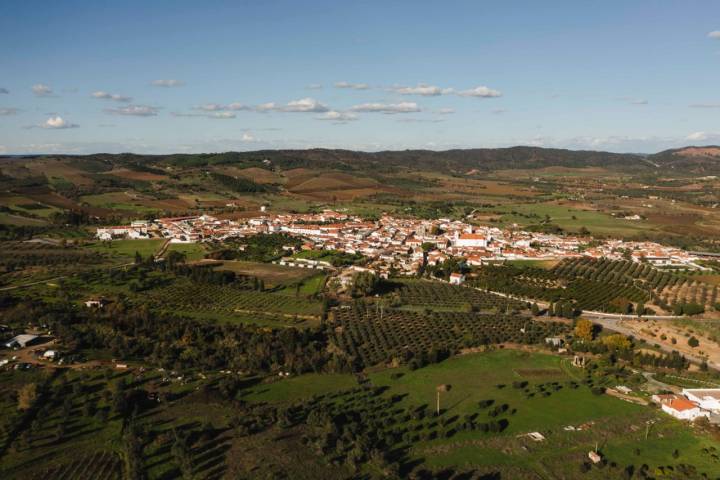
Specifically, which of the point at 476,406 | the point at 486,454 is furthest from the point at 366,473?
the point at 476,406

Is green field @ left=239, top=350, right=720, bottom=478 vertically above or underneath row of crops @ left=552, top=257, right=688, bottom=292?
underneath

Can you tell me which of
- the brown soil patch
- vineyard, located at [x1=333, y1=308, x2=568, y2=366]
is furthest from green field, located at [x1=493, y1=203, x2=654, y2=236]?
the brown soil patch

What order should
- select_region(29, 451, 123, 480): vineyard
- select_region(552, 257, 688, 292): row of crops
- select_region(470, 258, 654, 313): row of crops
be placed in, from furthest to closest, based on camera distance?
select_region(552, 257, 688, 292): row of crops, select_region(470, 258, 654, 313): row of crops, select_region(29, 451, 123, 480): vineyard

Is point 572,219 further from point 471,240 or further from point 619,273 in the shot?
point 619,273

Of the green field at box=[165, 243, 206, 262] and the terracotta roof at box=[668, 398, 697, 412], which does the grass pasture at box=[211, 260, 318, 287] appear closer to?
the green field at box=[165, 243, 206, 262]

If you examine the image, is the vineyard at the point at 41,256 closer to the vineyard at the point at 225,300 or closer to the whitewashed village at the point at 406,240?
the whitewashed village at the point at 406,240

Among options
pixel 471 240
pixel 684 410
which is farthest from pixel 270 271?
pixel 684 410

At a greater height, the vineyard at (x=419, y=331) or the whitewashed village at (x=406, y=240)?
the whitewashed village at (x=406, y=240)

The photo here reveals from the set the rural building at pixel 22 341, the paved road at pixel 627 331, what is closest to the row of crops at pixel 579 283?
the paved road at pixel 627 331
